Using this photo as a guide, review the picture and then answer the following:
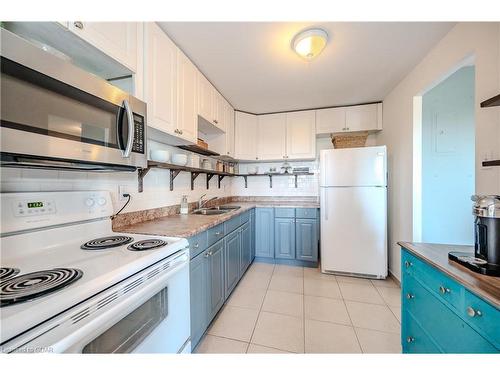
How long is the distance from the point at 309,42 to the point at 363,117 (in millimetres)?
1811

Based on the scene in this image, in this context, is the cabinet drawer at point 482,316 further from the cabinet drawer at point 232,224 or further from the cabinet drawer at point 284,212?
the cabinet drawer at point 284,212

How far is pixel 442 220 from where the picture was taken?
239 cm

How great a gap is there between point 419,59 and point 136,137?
258cm

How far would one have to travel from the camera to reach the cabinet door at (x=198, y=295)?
4.33 ft

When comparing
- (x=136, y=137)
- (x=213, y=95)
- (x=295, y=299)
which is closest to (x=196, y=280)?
(x=136, y=137)

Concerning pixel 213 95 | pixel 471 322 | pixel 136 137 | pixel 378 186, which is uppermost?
pixel 213 95

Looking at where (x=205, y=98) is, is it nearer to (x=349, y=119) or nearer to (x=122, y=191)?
(x=122, y=191)

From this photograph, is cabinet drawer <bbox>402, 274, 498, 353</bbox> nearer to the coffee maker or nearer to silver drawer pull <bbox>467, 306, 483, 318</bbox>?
silver drawer pull <bbox>467, 306, 483, 318</bbox>

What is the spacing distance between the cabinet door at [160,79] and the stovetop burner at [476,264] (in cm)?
192

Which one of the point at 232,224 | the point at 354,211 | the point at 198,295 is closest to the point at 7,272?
the point at 198,295

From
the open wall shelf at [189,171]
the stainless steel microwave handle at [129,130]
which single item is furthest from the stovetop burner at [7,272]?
the open wall shelf at [189,171]

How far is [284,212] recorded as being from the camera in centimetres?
288

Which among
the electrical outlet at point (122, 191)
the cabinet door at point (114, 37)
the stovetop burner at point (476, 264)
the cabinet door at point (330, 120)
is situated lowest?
the stovetop burner at point (476, 264)
